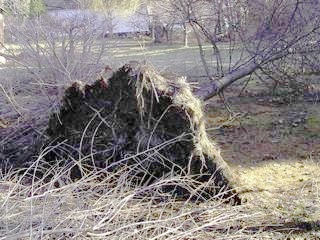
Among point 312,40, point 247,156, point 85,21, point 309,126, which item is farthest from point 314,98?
point 85,21

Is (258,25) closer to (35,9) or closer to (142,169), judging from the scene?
(142,169)

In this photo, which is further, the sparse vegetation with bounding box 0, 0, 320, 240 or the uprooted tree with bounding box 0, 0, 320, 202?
the uprooted tree with bounding box 0, 0, 320, 202

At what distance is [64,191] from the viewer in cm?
425

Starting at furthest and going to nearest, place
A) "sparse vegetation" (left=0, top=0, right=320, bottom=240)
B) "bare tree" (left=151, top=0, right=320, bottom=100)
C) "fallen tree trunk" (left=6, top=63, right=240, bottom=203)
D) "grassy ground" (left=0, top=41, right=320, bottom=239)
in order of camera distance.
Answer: "bare tree" (left=151, top=0, right=320, bottom=100)
"fallen tree trunk" (left=6, top=63, right=240, bottom=203)
"sparse vegetation" (left=0, top=0, right=320, bottom=240)
"grassy ground" (left=0, top=41, right=320, bottom=239)

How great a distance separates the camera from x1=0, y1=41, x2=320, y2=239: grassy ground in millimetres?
3848

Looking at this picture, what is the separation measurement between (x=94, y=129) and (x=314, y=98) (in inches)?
236

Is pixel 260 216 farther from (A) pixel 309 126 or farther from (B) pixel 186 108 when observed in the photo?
(A) pixel 309 126

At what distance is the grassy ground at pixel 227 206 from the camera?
385 cm

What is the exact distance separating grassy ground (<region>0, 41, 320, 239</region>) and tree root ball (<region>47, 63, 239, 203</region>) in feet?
1.39

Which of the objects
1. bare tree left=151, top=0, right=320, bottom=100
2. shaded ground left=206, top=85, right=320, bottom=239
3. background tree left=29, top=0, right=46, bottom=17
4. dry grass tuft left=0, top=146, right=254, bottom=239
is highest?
background tree left=29, top=0, right=46, bottom=17

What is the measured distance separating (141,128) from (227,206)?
1.24 m

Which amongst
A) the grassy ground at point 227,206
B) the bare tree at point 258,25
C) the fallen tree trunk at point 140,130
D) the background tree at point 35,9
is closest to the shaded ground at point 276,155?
the grassy ground at point 227,206

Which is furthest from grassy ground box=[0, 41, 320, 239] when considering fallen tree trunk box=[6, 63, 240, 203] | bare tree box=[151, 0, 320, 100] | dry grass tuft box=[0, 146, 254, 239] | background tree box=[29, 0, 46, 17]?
background tree box=[29, 0, 46, 17]

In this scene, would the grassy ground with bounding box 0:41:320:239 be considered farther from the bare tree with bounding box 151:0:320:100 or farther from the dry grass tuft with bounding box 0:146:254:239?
the bare tree with bounding box 151:0:320:100
